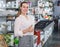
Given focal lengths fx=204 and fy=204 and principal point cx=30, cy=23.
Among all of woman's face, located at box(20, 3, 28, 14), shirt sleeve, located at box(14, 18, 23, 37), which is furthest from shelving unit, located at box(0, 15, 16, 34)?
woman's face, located at box(20, 3, 28, 14)

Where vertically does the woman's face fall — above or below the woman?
above

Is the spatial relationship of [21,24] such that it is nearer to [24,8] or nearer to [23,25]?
[23,25]

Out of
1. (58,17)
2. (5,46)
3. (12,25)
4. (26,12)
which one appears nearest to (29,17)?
(26,12)

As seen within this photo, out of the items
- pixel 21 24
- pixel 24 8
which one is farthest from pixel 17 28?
pixel 24 8

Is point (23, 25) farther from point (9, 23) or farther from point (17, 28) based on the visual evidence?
point (9, 23)

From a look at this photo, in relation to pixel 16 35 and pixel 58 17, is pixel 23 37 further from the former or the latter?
pixel 58 17

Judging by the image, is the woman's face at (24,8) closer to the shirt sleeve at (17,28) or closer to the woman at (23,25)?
the woman at (23,25)

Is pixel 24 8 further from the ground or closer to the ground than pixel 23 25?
further from the ground

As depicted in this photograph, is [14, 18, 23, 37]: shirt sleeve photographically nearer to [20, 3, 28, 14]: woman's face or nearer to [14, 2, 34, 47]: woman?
[14, 2, 34, 47]: woman

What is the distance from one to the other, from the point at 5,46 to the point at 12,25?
1.06 ft

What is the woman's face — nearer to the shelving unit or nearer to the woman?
the woman

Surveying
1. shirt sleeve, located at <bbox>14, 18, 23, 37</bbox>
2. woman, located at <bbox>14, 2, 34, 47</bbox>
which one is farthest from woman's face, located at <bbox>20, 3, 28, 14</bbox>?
shirt sleeve, located at <bbox>14, 18, 23, 37</bbox>

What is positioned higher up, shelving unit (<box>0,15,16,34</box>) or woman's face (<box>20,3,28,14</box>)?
woman's face (<box>20,3,28,14</box>)

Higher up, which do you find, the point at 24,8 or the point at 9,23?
the point at 24,8
